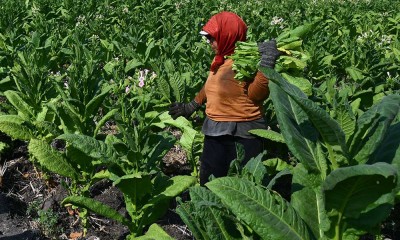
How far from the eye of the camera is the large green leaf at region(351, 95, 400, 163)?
7.05 ft

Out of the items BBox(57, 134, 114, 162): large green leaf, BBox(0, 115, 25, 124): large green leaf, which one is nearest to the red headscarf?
BBox(57, 134, 114, 162): large green leaf

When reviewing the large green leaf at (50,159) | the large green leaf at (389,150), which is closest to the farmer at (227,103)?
the large green leaf at (50,159)

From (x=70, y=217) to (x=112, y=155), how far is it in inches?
39.5

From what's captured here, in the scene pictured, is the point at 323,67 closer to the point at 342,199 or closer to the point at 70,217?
the point at 70,217

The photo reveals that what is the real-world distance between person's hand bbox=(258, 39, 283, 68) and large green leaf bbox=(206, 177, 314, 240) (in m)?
1.68

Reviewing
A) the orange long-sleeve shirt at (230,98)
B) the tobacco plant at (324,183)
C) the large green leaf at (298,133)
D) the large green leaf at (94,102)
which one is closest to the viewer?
the tobacco plant at (324,183)

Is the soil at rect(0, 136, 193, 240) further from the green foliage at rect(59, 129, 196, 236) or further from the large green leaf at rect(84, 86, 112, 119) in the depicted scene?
the large green leaf at rect(84, 86, 112, 119)

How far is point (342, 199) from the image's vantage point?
7.37 ft

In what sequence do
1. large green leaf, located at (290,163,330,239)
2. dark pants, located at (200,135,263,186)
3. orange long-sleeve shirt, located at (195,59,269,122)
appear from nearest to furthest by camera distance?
large green leaf, located at (290,163,330,239), orange long-sleeve shirt, located at (195,59,269,122), dark pants, located at (200,135,263,186)

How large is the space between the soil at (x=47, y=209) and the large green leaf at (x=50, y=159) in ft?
0.96

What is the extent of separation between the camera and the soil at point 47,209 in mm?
4438

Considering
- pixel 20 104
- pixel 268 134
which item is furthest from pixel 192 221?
pixel 20 104

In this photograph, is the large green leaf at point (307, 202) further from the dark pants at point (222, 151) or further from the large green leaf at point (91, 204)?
the dark pants at point (222, 151)

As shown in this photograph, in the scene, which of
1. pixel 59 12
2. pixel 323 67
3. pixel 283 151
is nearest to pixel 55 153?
pixel 283 151
